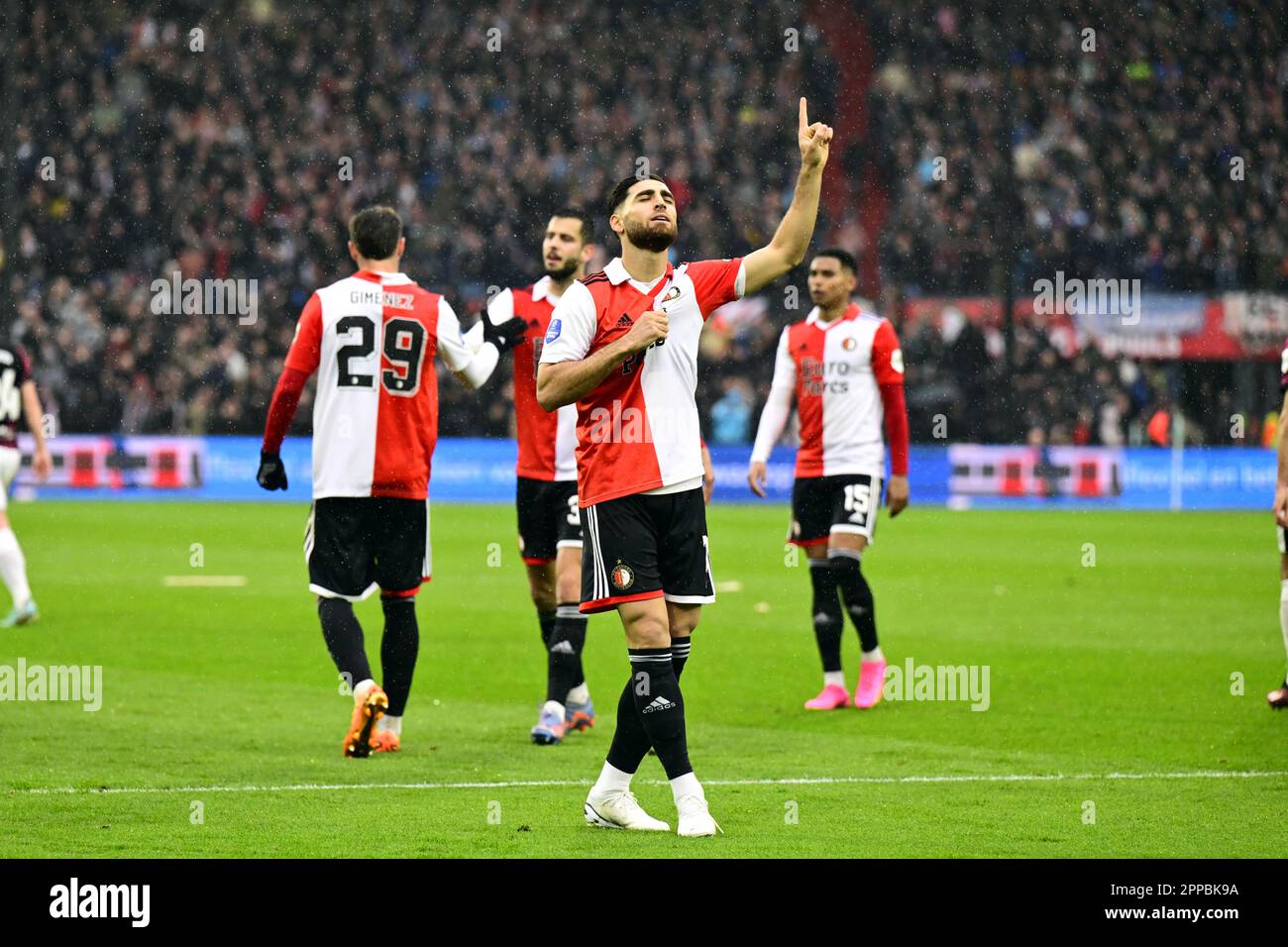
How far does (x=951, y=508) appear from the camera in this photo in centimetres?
2750

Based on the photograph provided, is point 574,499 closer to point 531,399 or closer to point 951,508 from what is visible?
point 531,399

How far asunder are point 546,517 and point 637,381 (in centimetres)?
280

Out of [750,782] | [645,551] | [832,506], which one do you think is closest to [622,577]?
[645,551]

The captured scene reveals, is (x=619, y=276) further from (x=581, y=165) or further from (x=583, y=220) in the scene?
(x=581, y=165)

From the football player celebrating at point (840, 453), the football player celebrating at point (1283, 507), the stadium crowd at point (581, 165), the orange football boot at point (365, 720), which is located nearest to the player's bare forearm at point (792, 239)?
the orange football boot at point (365, 720)

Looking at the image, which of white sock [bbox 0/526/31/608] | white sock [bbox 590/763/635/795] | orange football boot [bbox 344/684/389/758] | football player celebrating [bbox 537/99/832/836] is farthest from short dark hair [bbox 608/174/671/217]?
white sock [bbox 0/526/31/608]

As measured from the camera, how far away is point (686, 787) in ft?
20.5

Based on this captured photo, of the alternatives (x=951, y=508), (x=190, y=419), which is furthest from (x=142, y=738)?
(x=190, y=419)

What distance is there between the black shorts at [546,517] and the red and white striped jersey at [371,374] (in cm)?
96

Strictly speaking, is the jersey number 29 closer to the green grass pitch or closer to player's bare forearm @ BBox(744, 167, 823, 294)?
the green grass pitch

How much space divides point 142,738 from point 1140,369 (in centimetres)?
2681

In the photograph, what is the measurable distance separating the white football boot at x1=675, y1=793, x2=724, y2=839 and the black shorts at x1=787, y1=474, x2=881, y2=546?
4.04 m

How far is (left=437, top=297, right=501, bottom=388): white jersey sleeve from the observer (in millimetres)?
8281

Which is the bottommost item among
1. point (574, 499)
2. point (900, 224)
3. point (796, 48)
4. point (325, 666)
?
point (325, 666)
